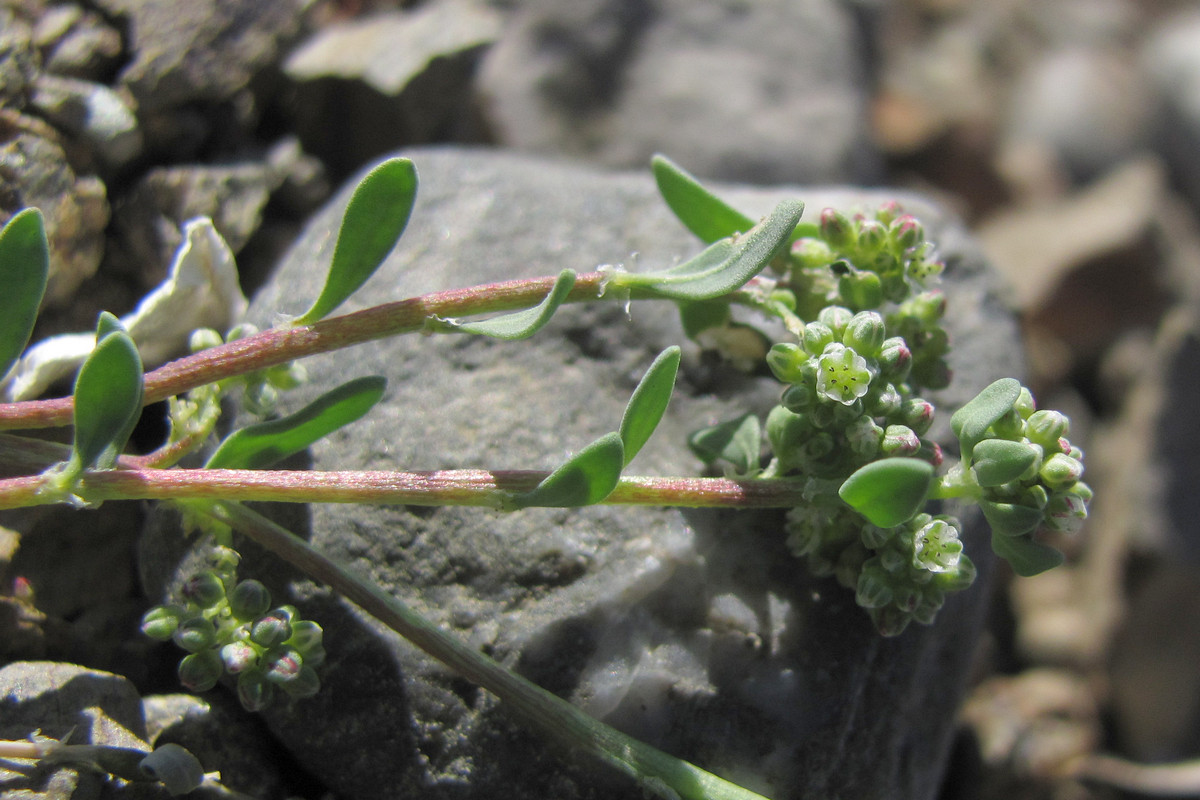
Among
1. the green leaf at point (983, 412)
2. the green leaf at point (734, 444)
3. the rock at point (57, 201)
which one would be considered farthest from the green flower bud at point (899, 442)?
the rock at point (57, 201)

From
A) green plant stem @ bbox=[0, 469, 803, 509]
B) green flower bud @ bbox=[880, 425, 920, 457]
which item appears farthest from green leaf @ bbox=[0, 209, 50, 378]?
green flower bud @ bbox=[880, 425, 920, 457]

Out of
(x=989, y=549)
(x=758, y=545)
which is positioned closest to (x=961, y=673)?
(x=989, y=549)

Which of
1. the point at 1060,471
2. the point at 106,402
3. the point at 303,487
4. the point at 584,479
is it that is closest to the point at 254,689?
the point at 303,487

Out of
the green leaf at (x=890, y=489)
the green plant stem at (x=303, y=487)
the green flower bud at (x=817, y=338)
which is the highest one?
the green flower bud at (x=817, y=338)

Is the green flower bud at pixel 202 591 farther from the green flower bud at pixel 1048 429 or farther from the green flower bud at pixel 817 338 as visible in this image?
the green flower bud at pixel 1048 429

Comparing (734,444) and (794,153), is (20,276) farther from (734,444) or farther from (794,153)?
(794,153)

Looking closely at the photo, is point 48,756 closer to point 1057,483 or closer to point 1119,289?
point 1057,483
